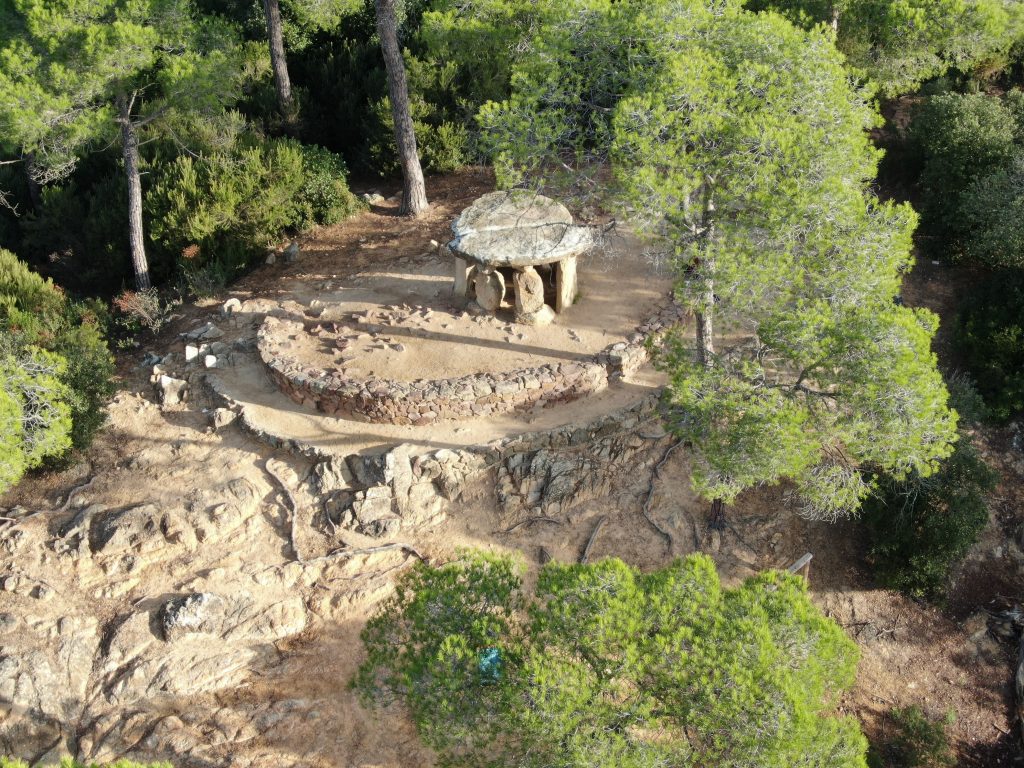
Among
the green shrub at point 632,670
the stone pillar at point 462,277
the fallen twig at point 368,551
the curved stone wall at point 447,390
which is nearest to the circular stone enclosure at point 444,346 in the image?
the curved stone wall at point 447,390

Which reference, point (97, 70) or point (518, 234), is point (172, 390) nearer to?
point (97, 70)

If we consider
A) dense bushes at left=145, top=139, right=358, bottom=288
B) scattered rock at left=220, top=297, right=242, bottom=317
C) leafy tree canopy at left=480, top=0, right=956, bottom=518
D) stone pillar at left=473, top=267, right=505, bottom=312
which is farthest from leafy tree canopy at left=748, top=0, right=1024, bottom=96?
A: scattered rock at left=220, top=297, right=242, bottom=317

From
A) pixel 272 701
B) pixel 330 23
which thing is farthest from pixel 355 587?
pixel 330 23

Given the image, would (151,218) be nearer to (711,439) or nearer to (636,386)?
(636,386)

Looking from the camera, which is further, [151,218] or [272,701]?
[151,218]

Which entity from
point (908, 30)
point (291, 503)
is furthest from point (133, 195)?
point (908, 30)

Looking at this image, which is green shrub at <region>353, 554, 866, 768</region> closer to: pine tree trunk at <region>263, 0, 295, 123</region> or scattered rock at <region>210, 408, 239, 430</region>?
scattered rock at <region>210, 408, 239, 430</region>
